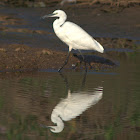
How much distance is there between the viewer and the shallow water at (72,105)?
5441mm

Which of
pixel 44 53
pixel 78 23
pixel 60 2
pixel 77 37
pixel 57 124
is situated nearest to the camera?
pixel 57 124

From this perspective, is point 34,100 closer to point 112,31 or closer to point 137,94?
point 137,94

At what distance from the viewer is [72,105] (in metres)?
6.80

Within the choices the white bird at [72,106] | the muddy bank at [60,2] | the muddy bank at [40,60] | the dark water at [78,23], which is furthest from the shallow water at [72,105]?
the muddy bank at [60,2]

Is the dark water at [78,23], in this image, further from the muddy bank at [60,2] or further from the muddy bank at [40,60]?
the muddy bank at [40,60]

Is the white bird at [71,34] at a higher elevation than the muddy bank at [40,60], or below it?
higher

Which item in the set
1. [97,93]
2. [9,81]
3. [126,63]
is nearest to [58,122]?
[97,93]

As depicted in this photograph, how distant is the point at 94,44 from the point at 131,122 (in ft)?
15.3

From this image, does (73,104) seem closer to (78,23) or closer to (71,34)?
(71,34)

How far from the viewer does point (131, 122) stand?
5.96 metres

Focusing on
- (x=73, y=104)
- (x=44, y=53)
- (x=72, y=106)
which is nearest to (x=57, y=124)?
(x=72, y=106)

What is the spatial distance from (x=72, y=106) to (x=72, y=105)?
0.07 m

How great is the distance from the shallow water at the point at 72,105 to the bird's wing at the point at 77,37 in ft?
2.62

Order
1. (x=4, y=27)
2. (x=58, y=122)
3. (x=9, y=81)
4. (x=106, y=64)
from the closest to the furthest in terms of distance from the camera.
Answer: (x=58, y=122) → (x=9, y=81) → (x=106, y=64) → (x=4, y=27)
